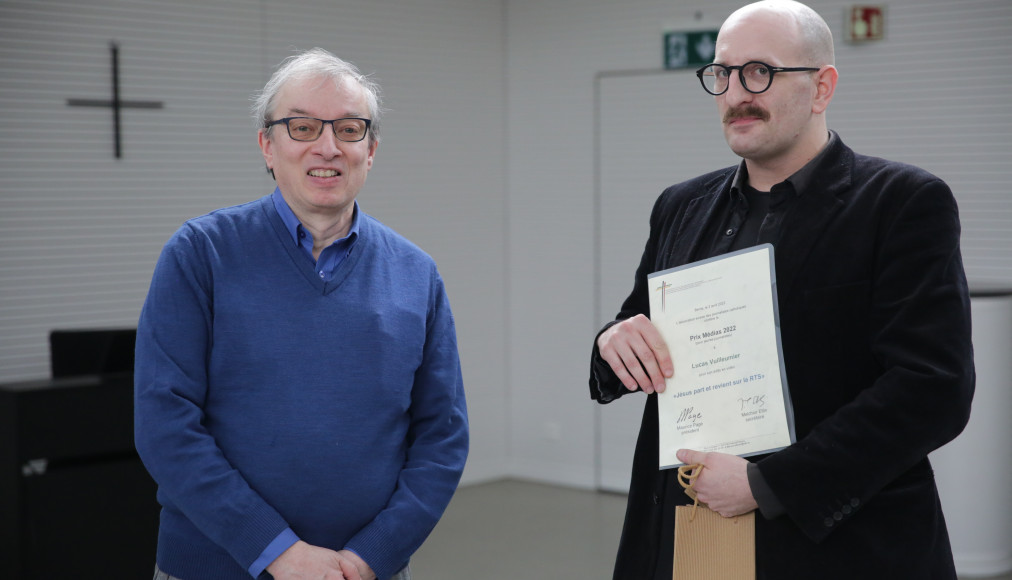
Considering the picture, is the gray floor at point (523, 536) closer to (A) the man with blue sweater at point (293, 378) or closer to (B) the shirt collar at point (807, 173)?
(A) the man with blue sweater at point (293, 378)

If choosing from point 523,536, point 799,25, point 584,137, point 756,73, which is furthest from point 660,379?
point 584,137

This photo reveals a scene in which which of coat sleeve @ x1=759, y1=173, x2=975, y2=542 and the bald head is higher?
the bald head

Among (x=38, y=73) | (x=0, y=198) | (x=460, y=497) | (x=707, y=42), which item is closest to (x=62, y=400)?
(x=0, y=198)

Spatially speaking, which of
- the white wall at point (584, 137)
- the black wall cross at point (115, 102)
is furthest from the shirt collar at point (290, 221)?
the white wall at point (584, 137)

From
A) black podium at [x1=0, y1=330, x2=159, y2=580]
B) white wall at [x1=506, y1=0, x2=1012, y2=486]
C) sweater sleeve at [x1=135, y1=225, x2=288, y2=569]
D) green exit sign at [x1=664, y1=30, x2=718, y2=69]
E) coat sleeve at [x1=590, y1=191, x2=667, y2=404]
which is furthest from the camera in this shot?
green exit sign at [x1=664, y1=30, x2=718, y2=69]

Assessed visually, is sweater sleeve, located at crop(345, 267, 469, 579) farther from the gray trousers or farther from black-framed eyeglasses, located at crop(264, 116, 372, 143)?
black-framed eyeglasses, located at crop(264, 116, 372, 143)

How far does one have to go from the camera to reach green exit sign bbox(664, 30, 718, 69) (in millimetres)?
5523

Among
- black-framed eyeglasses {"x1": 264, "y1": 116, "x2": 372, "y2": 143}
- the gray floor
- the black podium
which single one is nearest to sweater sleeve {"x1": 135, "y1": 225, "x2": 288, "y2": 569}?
black-framed eyeglasses {"x1": 264, "y1": 116, "x2": 372, "y2": 143}

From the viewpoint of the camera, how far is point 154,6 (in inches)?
191

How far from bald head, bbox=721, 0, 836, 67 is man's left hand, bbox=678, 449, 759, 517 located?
703 mm

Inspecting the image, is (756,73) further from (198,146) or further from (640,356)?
(198,146)

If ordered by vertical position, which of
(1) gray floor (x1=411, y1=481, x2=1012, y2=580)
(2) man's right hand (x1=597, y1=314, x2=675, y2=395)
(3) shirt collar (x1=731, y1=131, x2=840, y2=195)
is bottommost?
(1) gray floor (x1=411, y1=481, x2=1012, y2=580)

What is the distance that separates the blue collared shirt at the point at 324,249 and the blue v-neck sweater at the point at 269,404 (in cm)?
2

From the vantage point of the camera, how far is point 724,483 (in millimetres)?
1698
